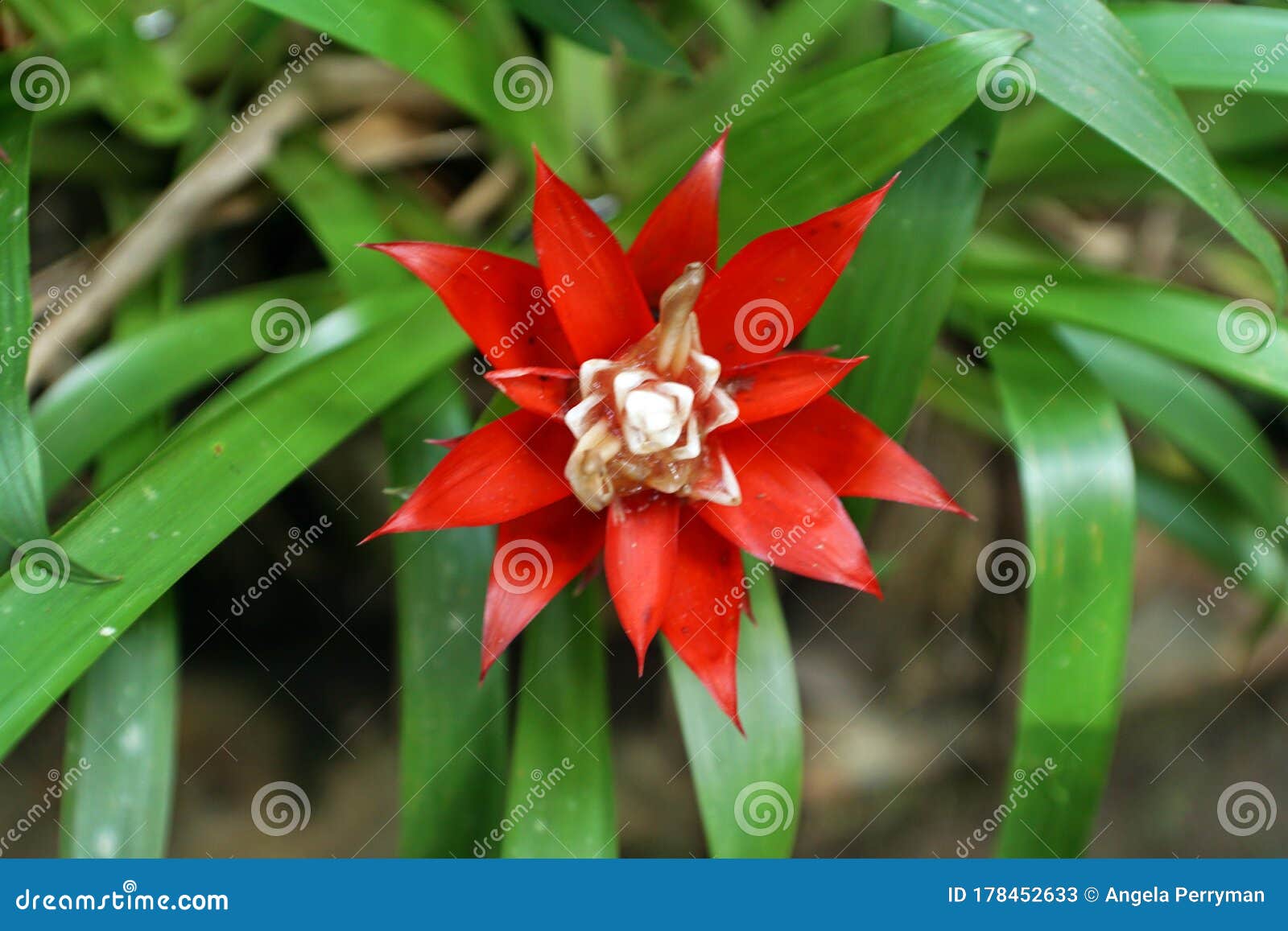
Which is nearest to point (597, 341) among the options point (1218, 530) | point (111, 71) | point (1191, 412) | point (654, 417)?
point (654, 417)

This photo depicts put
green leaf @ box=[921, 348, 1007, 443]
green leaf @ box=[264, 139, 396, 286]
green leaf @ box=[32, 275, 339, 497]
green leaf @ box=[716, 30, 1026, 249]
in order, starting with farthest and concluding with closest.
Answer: green leaf @ box=[921, 348, 1007, 443], green leaf @ box=[264, 139, 396, 286], green leaf @ box=[32, 275, 339, 497], green leaf @ box=[716, 30, 1026, 249]

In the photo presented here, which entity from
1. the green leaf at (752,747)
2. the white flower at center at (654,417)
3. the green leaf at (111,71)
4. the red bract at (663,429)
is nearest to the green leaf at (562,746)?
the green leaf at (752,747)

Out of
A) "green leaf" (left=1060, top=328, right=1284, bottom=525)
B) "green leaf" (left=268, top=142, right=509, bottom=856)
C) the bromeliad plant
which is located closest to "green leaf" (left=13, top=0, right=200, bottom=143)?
the bromeliad plant

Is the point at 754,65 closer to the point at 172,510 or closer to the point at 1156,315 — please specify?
the point at 1156,315

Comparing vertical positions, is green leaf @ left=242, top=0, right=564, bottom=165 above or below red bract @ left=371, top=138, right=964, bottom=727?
above

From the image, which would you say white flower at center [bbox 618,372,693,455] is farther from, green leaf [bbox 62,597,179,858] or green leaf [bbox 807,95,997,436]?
green leaf [bbox 62,597,179,858]

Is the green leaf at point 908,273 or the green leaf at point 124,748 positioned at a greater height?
the green leaf at point 908,273

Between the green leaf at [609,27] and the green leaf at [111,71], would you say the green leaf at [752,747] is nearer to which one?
the green leaf at [609,27]
